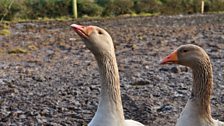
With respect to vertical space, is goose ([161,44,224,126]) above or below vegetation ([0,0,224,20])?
above

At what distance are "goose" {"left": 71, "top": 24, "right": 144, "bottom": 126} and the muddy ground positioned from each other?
66.5 inches

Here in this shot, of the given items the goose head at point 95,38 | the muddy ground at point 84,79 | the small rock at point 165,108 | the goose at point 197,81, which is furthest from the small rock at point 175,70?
the goose head at point 95,38

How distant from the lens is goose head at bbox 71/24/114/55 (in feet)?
16.2

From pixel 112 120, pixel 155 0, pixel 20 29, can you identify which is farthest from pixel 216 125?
pixel 155 0

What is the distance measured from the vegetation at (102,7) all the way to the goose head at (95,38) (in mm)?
21501

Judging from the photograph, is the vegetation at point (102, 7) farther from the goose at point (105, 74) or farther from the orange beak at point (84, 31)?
the orange beak at point (84, 31)

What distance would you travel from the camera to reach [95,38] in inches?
196

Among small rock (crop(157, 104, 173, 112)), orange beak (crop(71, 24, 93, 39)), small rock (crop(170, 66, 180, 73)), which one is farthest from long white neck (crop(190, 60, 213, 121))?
small rock (crop(170, 66, 180, 73))

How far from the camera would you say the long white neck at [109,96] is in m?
5.08

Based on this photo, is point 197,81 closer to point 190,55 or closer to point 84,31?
point 190,55

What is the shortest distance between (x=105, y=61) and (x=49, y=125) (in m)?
1.87

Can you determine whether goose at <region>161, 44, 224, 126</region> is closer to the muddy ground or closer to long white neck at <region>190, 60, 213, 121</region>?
long white neck at <region>190, 60, 213, 121</region>

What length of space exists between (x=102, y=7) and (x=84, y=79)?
2077cm

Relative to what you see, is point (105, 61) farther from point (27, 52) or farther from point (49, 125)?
point (27, 52)
